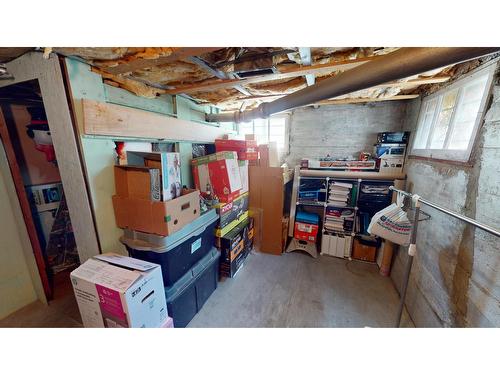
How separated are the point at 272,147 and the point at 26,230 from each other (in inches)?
112

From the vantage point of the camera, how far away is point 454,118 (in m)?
1.69

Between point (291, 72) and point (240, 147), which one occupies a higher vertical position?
point (291, 72)

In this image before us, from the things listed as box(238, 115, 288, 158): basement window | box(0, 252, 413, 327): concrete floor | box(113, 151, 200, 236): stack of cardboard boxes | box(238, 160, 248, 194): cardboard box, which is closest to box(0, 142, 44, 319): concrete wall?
box(0, 252, 413, 327): concrete floor

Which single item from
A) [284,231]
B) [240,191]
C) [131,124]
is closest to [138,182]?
[131,124]

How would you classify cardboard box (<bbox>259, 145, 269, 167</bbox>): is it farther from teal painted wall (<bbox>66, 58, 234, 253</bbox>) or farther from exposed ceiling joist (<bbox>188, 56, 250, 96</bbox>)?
teal painted wall (<bbox>66, 58, 234, 253</bbox>)

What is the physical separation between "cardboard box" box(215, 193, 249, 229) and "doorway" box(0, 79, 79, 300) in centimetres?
169

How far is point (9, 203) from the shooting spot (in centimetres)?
173

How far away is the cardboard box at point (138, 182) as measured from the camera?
4.66 ft

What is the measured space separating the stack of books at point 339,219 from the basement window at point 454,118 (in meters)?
1.10

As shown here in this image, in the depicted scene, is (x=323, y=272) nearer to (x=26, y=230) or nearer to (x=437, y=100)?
(x=437, y=100)

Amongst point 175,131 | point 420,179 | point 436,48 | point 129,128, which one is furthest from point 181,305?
point 420,179

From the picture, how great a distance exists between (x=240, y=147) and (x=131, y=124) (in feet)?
4.21

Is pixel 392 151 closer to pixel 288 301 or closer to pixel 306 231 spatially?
pixel 306 231
